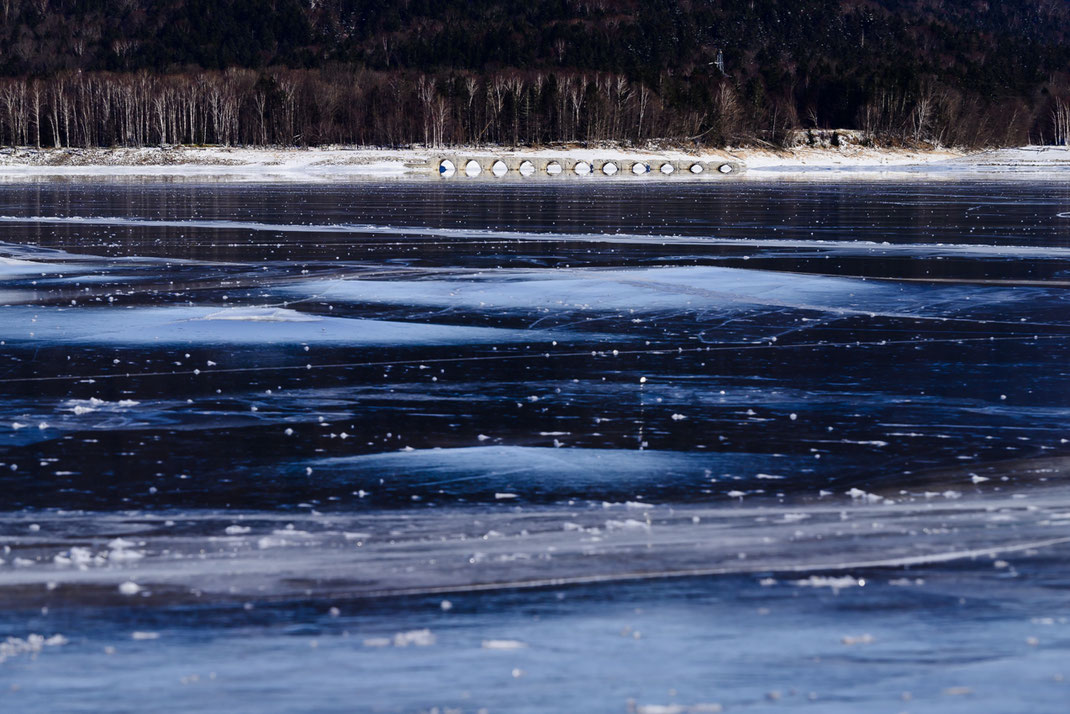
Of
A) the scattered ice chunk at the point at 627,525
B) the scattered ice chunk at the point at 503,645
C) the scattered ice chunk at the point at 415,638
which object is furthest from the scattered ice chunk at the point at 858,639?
the scattered ice chunk at the point at 627,525

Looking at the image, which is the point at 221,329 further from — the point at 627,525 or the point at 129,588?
the point at 129,588

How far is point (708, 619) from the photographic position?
198 inches

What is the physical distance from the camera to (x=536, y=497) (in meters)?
6.82

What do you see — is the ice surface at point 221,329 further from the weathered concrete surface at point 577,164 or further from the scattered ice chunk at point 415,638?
the weathered concrete surface at point 577,164

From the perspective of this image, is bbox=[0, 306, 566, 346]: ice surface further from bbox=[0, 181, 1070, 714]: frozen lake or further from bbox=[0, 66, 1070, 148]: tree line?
bbox=[0, 66, 1070, 148]: tree line

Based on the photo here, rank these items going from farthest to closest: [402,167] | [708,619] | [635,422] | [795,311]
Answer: [402,167], [795,311], [635,422], [708,619]

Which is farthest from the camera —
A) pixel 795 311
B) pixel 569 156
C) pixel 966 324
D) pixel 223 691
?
pixel 569 156

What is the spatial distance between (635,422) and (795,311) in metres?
5.53

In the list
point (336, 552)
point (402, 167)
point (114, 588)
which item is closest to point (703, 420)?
point (336, 552)

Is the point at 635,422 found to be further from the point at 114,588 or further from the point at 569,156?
the point at 569,156

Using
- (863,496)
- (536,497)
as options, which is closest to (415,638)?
(536,497)

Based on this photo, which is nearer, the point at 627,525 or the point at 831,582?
the point at 831,582

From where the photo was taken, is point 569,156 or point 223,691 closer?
point 223,691

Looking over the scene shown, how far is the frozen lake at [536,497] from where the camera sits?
180 inches
